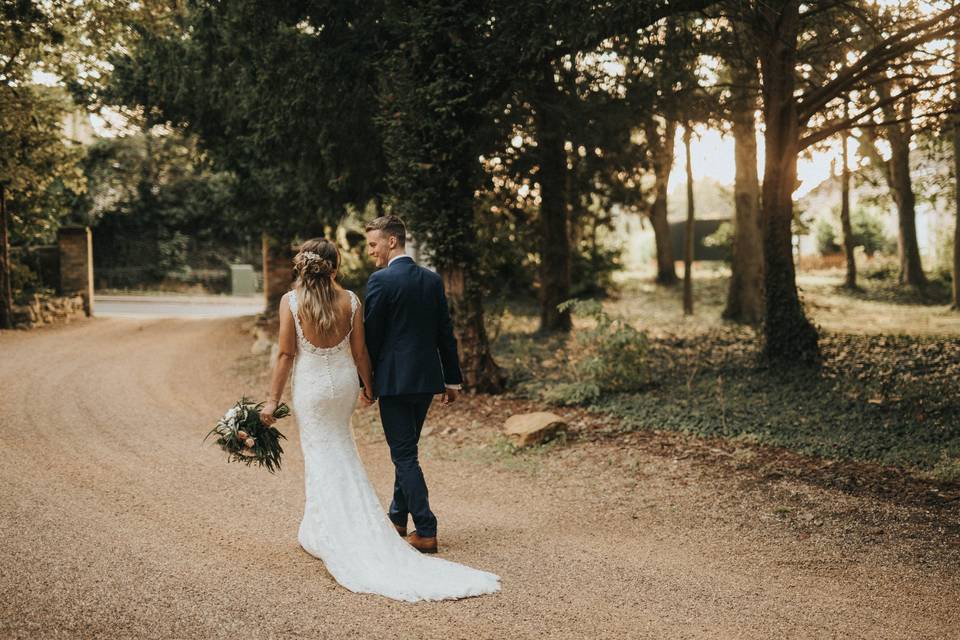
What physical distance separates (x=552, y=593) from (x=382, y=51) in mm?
8641

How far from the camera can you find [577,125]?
12914mm

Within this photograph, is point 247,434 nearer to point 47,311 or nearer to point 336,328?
point 336,328

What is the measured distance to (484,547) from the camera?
539 cm

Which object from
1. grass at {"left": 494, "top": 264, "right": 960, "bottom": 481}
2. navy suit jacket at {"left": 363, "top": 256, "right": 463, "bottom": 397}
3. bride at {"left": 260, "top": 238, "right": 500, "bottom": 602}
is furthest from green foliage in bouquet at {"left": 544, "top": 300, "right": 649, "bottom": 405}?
bride at {"left": 260, "top": 238, "right": 500, "bottom": 602}

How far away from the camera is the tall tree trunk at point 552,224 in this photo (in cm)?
1480

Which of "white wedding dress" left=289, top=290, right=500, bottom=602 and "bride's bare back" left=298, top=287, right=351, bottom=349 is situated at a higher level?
"bride's bare back" left=298, top=287, right=351, bottom=349

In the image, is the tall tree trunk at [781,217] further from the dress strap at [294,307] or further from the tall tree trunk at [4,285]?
the tall tree trunk at [4,285]

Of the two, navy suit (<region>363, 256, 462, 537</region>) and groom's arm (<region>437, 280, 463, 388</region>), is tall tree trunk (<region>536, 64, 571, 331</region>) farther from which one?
→ navy suit (<region>363, 256, 462, 537</region>)

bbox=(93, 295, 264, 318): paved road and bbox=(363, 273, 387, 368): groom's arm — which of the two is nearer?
bbox=(363, 273, 387, 368): groom's arm

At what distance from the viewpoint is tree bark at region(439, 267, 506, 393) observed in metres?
10.7

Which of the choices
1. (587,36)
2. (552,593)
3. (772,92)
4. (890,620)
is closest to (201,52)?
(587,36)

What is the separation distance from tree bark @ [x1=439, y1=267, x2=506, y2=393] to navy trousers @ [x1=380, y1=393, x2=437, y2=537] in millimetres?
5519

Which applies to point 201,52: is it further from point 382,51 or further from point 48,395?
point 48,395

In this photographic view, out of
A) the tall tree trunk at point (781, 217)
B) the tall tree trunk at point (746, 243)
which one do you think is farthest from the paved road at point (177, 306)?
the tall tree trunk at point (781, 217)
